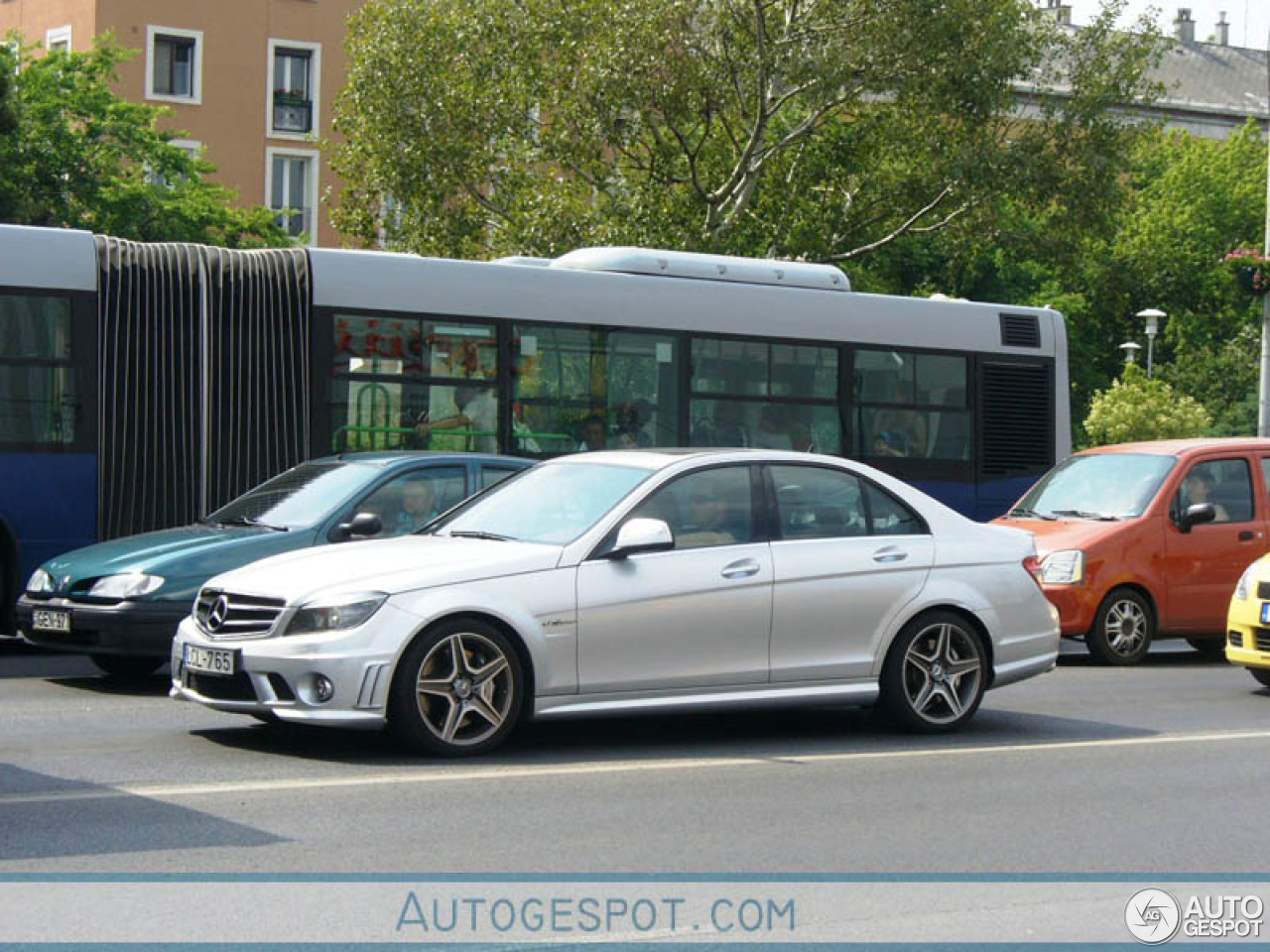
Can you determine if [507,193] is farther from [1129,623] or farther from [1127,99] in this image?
[1129,623]

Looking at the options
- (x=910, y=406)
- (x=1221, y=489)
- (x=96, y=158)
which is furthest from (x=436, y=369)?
(x=96, y=158)

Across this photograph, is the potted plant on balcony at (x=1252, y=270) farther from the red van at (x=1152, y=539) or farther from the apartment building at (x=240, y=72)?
the apartment building at (x=240, y=72)

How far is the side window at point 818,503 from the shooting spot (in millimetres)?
10023

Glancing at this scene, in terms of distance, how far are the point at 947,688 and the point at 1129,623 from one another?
585 centimetres

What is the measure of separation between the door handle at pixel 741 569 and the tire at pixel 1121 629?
21.7 feet

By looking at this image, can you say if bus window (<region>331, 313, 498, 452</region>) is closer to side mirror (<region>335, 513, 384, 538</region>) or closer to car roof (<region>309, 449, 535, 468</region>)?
car roof (<region>309, 449, 535, 468</region>)

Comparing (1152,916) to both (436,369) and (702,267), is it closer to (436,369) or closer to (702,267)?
(436,369)

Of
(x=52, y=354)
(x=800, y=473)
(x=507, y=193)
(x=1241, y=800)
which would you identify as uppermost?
(x=507, y=193)

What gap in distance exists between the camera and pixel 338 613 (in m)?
8.71

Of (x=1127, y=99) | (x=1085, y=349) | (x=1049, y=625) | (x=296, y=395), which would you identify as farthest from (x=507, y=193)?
(x=1085, y=349)

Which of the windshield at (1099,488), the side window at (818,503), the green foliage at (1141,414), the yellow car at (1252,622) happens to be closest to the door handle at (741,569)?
the side window at (818,503)

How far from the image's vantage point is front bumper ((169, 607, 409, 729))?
8.62 m

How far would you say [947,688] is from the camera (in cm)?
1039

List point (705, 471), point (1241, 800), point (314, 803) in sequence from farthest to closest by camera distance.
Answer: point (705, 471)
point (1241, 800)
point (314, 803)
